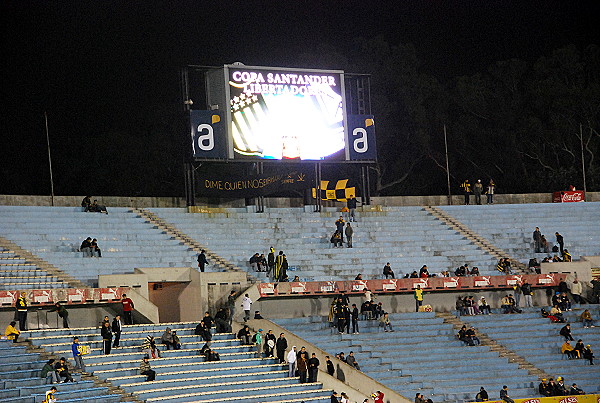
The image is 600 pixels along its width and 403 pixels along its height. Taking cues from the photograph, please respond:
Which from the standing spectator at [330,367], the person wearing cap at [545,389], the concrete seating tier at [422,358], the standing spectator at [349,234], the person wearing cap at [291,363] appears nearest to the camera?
the person wearing cap at [291,363]

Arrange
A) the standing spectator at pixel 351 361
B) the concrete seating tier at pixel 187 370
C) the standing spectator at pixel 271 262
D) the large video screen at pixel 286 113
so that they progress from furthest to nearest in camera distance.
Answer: the large video screen at pixel 286 113 < the standing spectator at pixel 271 262 < the standing spectator at pixel 351 361 < the concrete seating tier at pixel 187 370

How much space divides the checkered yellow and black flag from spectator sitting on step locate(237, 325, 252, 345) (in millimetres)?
11642

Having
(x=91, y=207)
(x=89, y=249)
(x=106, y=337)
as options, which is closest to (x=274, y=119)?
(x=91, y=207)

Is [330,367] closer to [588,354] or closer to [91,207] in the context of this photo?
[588,354]

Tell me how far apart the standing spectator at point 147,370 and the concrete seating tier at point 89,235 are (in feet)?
17.7

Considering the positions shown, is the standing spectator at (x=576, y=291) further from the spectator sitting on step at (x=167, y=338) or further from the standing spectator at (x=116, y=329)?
the standing spectator at (x=116, y=329)

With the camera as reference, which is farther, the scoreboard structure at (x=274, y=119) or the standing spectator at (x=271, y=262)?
the scoreboard structure at (x=274, y=119)

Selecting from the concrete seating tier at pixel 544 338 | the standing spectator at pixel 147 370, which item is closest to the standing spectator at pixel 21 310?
the standing spectator at pixel 147 370

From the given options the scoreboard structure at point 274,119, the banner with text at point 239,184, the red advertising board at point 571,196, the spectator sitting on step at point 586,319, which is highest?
the scoreboard structure at point 274,119

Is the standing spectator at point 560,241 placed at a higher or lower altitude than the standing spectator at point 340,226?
lower

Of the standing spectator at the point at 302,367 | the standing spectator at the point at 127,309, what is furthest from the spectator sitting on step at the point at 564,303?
the standing spectator at the point at 127,309

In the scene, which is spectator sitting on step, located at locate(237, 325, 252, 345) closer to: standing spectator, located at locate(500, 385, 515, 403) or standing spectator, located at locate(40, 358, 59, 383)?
standing spectator, located at locate(40, 358, 59, 383)

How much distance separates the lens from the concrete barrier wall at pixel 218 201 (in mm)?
37625

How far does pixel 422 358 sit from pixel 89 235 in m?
11.2
